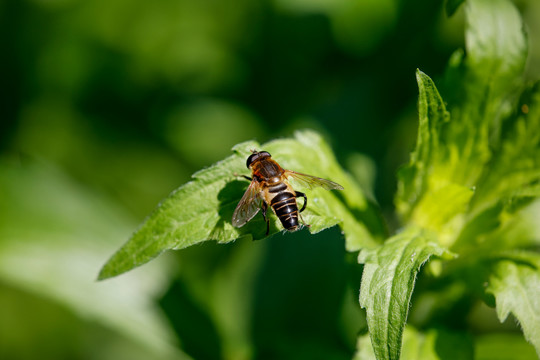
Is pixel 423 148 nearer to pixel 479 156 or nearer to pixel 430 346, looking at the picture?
pixel 479 156

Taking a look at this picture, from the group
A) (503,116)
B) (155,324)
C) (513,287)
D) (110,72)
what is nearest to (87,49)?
(110,72)

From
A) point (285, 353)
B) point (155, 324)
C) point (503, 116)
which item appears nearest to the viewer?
point (503, 116)

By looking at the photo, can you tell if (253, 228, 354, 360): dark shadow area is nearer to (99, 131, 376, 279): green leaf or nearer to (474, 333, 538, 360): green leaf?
(474, 333, 538, 360): green leaf

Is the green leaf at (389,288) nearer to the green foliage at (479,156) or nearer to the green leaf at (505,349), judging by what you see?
the green foliage at (479,156)

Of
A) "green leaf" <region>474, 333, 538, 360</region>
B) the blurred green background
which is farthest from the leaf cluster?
the blurred green background

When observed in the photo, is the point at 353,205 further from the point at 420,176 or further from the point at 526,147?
the point at 526,147

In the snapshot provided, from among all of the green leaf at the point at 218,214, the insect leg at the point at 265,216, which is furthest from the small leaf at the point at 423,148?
the insect leg at the point at 265,216
